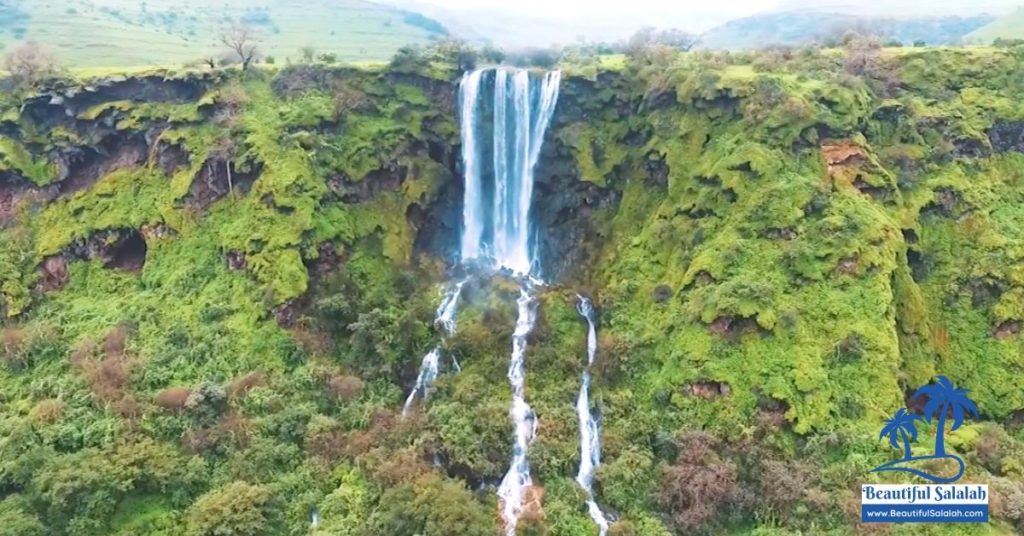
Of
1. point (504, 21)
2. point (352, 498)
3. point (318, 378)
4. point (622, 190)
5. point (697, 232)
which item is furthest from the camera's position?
point (504, 21)

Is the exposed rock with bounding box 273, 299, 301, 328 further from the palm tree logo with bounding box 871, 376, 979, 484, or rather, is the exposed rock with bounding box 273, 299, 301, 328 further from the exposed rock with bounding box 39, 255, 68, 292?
the palm tree logo with bounding box 871, 376, 979, 484

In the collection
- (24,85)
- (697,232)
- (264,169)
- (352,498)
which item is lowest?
(352,498)

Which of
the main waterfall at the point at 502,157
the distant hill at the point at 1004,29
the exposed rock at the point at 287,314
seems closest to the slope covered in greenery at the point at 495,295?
the exposed rock at the point at 287,314

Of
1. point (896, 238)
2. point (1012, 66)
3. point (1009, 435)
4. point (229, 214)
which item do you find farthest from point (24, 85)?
point (1012, 66)

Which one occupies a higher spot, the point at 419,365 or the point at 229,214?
the point at 229,214

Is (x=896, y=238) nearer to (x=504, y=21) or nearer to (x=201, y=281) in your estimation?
(x=201, y=281)

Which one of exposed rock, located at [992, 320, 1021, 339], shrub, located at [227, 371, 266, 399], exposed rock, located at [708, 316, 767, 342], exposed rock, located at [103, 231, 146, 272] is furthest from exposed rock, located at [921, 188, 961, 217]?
exposed rock, located at [103, 231, 146, 272]

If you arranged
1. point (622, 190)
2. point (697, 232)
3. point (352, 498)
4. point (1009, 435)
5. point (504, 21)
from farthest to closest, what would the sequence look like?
point (504, 21) < point (622, 190) < point (697, 232) < point (1009, 435) < point (352, 498)

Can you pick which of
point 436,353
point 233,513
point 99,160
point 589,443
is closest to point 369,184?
point 436,353
